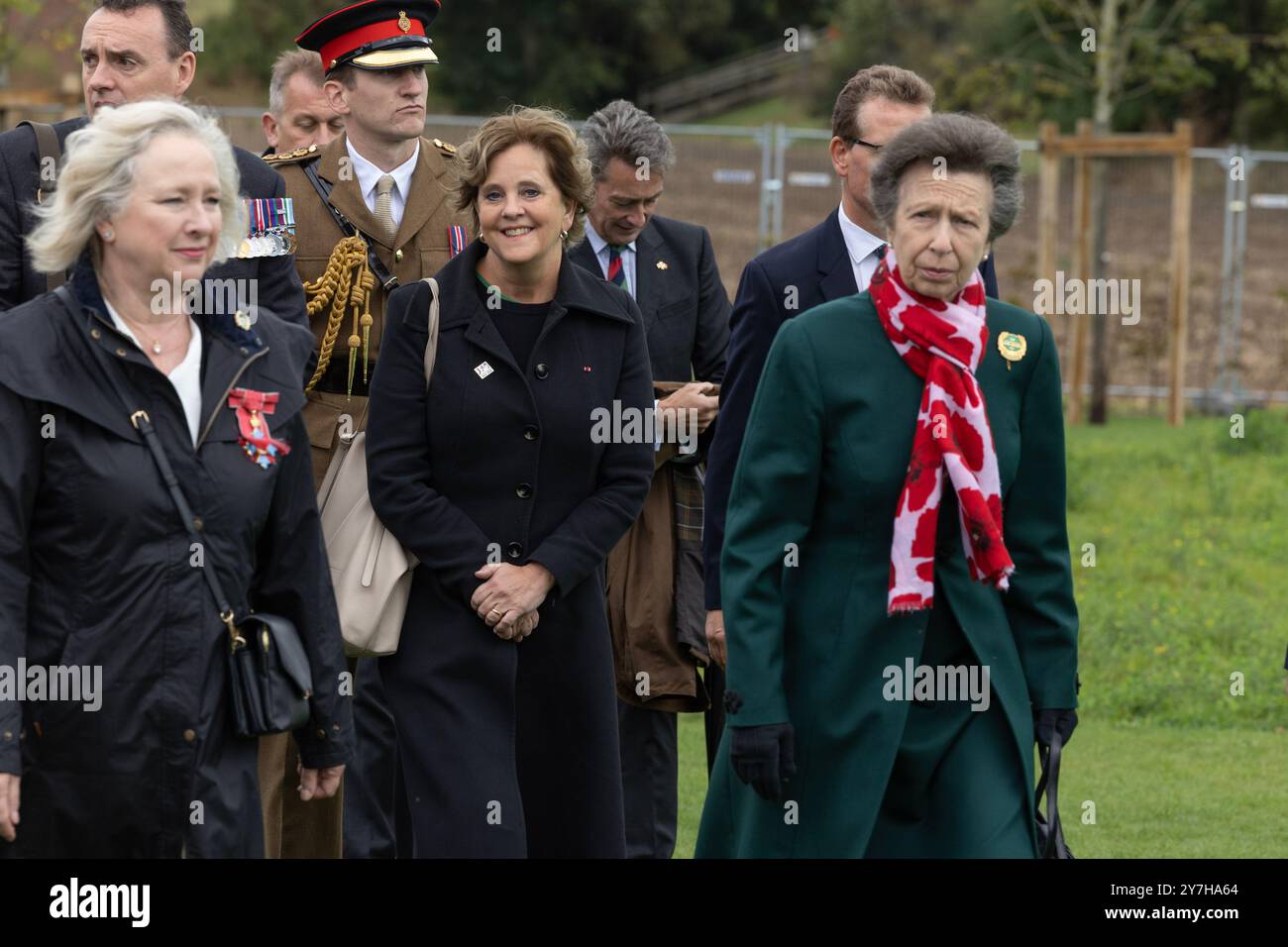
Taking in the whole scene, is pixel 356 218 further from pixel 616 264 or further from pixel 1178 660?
pixel 1178 660

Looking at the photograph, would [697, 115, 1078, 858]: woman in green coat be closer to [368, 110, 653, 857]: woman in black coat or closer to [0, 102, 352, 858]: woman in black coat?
[368, 110, 653, 857]: woman in black coat

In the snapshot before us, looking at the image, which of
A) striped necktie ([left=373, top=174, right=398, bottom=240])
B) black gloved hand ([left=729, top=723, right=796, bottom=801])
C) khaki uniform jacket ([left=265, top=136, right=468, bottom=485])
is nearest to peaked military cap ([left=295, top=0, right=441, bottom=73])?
khaki uniform jacket ([left=265, top=136, right=468, bottom=485])

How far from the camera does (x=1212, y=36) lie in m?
23.5

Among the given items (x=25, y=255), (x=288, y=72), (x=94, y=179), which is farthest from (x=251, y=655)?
(x=288, y=72)

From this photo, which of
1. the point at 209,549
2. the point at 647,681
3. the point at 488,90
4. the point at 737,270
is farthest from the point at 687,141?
the point at 209,549

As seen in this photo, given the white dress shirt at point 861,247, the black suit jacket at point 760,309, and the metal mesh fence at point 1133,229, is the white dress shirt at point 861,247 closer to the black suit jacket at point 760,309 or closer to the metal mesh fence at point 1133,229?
the black suit jacket at point 760,309

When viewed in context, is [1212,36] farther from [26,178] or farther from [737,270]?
[26,178]

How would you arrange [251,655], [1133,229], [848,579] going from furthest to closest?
[1133,229]
[848,579]
[251,655]

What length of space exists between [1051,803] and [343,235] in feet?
9.52

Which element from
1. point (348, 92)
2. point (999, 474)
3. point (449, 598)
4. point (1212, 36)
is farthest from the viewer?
point (1212, 36)

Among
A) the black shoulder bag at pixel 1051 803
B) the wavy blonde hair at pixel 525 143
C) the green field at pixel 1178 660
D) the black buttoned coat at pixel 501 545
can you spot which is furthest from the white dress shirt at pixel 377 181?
the black shoulder bag at pixel 1051 803

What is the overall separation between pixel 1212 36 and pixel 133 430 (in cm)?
2089

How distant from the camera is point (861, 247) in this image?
632cm
